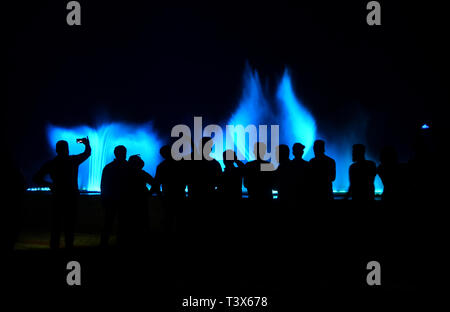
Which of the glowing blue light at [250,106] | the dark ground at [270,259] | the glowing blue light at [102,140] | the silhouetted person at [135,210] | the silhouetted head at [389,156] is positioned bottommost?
the dark ground at [270,259]

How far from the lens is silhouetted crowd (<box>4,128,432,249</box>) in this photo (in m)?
4.22

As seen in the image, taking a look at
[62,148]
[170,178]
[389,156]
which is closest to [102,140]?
[62,148]

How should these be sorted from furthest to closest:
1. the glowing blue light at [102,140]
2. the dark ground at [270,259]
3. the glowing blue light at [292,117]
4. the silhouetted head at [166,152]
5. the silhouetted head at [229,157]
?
the glowing blue light at [102,140]
the glowing blue light at [292,117]
the silhouetted head at [229,157]
the silhouetted head at [166,152]
the dark ground at [270,259]

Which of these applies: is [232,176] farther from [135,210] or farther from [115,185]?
[115,185]

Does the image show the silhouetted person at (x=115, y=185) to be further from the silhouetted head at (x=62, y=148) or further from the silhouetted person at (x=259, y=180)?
the silhouetted person at (x=259, y=180)

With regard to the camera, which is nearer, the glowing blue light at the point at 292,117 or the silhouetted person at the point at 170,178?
the silhouetted person at the point at 170,178

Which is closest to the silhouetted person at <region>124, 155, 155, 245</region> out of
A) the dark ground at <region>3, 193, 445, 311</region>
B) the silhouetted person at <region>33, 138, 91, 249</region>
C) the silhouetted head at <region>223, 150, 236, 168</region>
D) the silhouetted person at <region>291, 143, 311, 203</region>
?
the dark ground at <region>3, 193, 445, 311</region>

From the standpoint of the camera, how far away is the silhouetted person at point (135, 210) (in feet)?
13.9

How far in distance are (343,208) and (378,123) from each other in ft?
37.8

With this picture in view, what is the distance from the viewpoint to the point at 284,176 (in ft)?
15.2

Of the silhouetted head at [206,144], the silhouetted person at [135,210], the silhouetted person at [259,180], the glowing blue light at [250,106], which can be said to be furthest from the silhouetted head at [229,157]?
the glowing blue light at [250,106]

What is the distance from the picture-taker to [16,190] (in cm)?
287

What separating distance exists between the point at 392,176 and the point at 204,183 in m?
2.32
